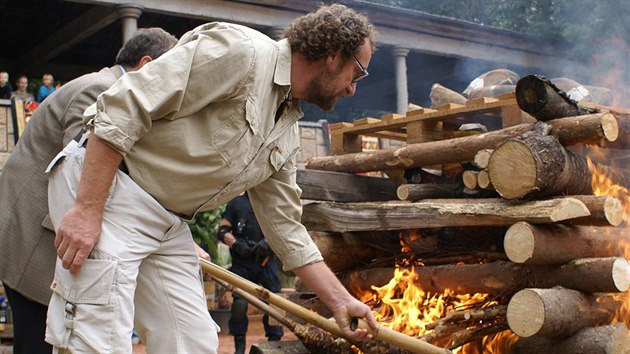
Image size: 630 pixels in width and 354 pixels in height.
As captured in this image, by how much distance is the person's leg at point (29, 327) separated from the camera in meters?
4.06

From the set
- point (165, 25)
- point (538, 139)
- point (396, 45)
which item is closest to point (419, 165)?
point (538, 139)

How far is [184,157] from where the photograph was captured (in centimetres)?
334

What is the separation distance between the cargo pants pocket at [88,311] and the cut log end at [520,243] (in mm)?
2865

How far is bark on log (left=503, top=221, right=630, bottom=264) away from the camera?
5168 millimetres

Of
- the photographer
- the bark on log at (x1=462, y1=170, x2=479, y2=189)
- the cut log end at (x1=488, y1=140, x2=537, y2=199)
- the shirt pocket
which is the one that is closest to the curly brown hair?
the shirt pocket

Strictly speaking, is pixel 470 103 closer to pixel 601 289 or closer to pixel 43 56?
pixel 601 289

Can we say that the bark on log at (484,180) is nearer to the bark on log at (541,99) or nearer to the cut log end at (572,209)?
the bark on log at (541,99)

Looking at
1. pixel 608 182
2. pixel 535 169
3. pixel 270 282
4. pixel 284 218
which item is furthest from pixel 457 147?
pixel 270 282

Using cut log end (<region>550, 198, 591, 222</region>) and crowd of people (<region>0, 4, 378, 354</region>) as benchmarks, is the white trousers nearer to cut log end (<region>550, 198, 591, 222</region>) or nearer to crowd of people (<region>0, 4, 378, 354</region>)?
crowd of people (<region>0, 4, 378, 354</region>)

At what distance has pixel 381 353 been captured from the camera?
550 centimetres

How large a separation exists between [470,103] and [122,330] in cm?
381

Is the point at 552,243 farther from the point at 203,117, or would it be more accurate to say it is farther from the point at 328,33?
the point at 203,117

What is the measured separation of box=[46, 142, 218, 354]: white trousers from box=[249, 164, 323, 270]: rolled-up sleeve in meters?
0.40

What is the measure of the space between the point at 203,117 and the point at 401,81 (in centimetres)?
1402
